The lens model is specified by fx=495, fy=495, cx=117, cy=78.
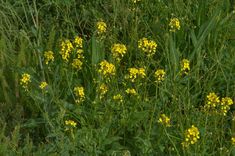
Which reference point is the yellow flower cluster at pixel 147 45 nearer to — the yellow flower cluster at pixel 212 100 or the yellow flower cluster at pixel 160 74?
the yellow flower cluster at pixel 160 74

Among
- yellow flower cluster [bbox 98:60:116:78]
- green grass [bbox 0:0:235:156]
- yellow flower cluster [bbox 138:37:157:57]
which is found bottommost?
green grass [bbox 0:0:235:156]

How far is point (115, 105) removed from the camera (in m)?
2.21

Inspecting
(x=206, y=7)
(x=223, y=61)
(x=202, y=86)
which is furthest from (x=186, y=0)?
(x=202, y=86)

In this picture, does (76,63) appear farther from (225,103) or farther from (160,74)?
(225,103)

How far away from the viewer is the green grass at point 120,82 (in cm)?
212

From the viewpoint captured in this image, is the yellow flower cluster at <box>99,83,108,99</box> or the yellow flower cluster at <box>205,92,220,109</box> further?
the yellow flower cluster at <box>99,83,108,99</box>

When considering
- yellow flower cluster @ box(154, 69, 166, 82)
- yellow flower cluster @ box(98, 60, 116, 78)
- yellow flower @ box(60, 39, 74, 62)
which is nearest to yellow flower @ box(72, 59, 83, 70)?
yellow flower @ box(60, 39, 74, 62)

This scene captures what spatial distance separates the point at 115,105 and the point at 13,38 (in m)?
1.07

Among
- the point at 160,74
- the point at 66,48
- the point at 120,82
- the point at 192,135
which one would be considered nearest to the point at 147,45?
the point at 160,74

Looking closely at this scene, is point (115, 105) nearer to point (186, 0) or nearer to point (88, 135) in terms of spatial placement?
point (88, 135)

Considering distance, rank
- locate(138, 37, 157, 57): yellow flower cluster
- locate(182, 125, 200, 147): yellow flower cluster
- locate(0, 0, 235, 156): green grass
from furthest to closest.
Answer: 1. locate(138, 37, 157, 57): yellow flower cluster
2. locate(0, 0, 235, 156): green grass
3. locate(182, 125, 200, 147): yellow flower cluster

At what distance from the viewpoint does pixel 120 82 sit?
2477 mm

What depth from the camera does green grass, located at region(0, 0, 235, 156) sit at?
2.12m

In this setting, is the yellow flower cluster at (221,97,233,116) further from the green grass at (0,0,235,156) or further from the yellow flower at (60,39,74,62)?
the yellow flower at (60,39,74,62)
